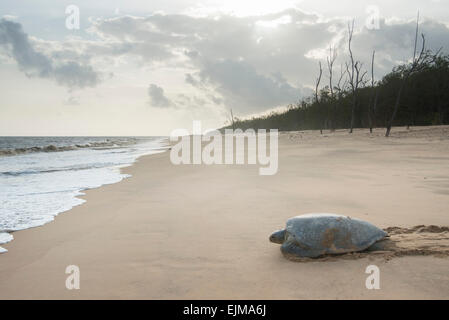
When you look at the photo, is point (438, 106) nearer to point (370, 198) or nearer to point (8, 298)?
point (370, 198)

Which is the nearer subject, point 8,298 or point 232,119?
point 8,298

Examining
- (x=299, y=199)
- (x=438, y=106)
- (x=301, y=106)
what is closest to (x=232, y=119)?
(x=301, y=106)

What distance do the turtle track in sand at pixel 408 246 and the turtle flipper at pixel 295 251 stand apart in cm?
4

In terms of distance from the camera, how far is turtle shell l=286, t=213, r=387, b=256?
9.15 ft

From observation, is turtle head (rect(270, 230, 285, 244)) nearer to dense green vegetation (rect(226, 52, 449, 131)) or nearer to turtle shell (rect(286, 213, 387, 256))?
turtle shell (rect(286, 213, 387, 256))

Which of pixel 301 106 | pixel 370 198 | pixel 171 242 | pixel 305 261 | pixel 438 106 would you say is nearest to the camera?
pixel 305 261

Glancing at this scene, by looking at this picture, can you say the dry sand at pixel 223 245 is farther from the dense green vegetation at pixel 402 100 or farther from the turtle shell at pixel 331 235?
the dense green vegetation at pixel 402 100

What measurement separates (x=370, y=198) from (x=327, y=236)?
2.45m

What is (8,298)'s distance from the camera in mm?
2340

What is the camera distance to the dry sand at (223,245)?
232 cm

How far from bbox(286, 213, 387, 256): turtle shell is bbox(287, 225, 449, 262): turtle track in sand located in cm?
6

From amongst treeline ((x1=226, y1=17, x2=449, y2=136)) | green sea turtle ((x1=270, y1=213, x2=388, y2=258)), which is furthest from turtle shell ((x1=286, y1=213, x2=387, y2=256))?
treeline ((x1=226, y1=17, x2=449, y2=136))

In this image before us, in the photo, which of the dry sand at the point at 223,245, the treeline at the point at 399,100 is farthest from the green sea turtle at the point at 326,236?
the treeline at the point at 399,100

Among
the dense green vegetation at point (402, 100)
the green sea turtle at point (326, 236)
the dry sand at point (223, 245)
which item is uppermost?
the dense green vegetation at point (402, 100)
